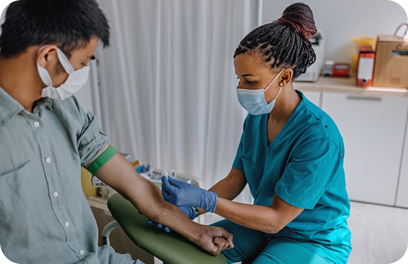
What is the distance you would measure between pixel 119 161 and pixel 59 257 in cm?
37

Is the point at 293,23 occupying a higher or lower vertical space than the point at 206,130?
higher

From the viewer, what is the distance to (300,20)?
127cm

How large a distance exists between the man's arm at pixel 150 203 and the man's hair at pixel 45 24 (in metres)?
0.45

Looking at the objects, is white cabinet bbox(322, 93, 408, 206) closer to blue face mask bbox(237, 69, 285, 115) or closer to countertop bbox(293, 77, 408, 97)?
countertop bbox(293, 77, 408, 97)

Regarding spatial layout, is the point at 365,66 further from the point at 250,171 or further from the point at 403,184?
the point at 250,171

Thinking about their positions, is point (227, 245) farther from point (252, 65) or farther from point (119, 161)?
point (252, 65)

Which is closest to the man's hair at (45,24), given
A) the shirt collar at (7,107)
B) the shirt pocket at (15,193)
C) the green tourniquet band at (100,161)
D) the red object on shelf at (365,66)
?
the shirt collar at (7,107)

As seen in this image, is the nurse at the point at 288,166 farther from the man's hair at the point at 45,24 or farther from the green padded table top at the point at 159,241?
the man's hair at the point at 45,24

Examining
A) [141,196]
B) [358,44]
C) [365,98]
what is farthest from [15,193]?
[358,44]

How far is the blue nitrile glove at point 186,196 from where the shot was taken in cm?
121

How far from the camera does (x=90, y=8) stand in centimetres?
92

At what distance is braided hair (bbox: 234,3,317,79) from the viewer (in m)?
1.24

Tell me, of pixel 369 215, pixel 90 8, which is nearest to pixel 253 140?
pixel 90 8

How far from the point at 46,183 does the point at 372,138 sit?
2312 millimetres
